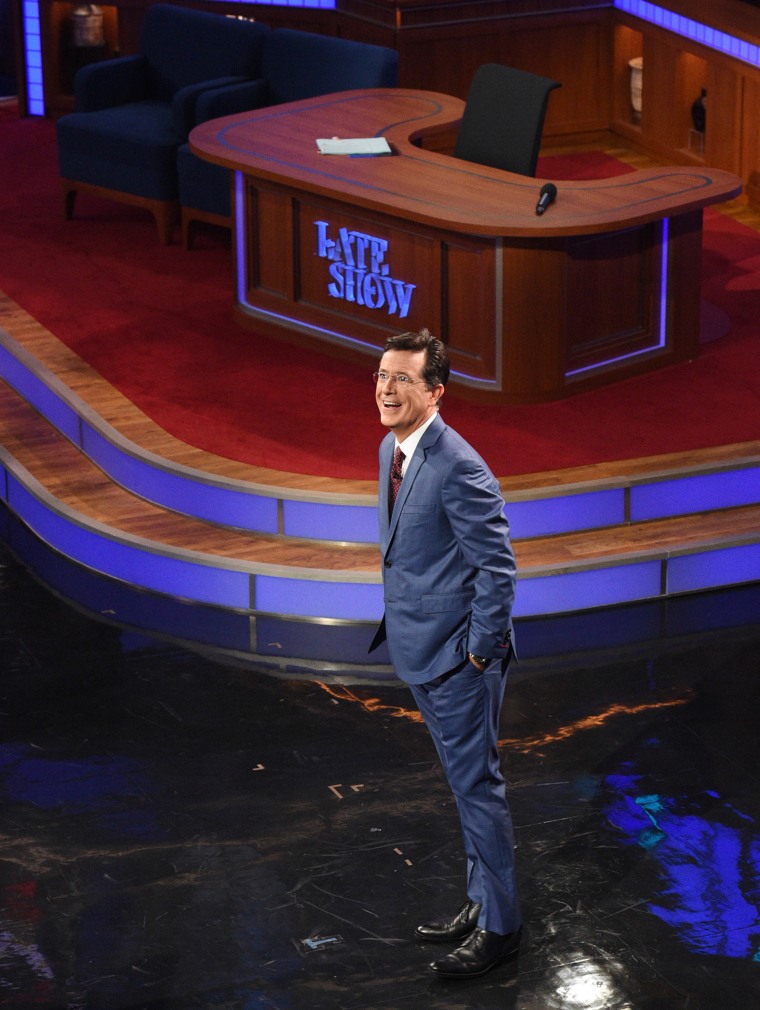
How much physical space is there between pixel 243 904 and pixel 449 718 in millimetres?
782

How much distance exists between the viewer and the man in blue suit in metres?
3.24

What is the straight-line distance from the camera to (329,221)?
6.48 m

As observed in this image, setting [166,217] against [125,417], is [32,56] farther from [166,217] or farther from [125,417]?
[125,417]

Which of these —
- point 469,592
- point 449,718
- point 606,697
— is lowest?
point 606,697

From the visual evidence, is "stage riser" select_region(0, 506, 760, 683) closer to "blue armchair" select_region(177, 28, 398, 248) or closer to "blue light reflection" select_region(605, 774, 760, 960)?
"blue light reflection" select_region(605, 774, 760, 960)

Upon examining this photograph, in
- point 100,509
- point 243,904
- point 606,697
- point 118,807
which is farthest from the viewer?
point 100,509

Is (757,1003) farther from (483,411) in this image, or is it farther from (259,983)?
(483,411)

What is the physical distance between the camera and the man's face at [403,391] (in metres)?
3.27

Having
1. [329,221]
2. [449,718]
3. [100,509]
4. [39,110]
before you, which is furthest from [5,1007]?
[39,110]

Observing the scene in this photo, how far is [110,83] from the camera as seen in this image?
8148mm

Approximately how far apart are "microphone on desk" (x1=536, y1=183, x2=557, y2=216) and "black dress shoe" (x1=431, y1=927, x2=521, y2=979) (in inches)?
120

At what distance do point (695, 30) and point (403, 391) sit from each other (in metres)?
5.90

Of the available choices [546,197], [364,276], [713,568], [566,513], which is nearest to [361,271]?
[364,276]

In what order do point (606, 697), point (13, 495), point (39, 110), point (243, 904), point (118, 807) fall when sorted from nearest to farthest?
point (243, 904), point (118, 807), point (606, 697), point (13, 495), point (39, 110)
